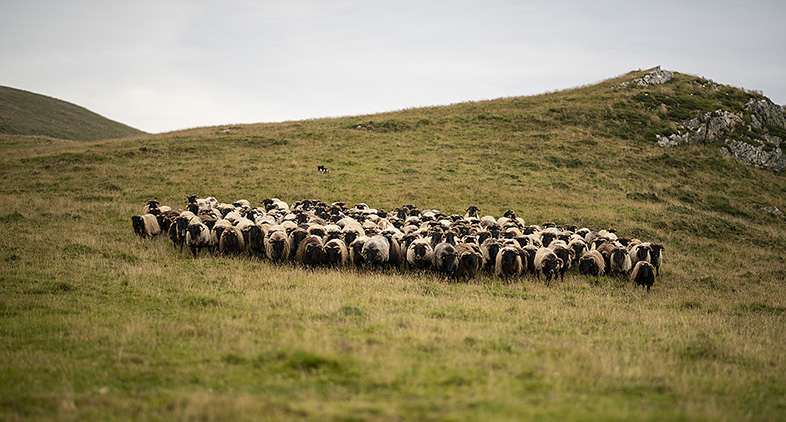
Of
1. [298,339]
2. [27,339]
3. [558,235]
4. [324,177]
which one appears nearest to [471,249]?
[558,235]

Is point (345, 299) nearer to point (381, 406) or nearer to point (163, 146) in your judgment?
point (381, 406)

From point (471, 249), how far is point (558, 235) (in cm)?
576

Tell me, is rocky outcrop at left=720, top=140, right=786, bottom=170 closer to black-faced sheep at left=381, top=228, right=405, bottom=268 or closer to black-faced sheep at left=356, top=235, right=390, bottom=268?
black-faced sheep at left=381, top=228, right=405, bottom=268

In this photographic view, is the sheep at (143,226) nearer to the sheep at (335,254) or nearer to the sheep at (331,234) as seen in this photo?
the sheep at (331,234)

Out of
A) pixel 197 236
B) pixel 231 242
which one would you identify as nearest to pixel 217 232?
pixel 197 236

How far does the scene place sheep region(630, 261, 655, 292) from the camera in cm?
1493

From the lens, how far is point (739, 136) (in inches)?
1636

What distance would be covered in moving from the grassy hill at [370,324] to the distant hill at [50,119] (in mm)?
56593

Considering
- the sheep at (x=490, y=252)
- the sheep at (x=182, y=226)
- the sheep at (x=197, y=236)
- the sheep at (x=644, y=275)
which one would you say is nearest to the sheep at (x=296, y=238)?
the sheep at (x=197, y=236)

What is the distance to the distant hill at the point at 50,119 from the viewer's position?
74706mm

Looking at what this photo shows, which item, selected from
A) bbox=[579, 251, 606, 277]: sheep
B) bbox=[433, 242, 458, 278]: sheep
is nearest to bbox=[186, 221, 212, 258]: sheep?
bbox=[433, 242, 458, 278]: sheep

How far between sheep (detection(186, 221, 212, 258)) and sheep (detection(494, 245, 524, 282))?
10.5m

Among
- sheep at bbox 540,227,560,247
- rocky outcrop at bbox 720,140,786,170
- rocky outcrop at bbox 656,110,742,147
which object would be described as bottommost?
sheep at bbox 540,227,560,247

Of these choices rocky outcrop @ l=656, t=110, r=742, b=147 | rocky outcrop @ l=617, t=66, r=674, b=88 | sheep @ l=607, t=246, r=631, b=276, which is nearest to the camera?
sheep @ l=607, t=246, r=631, b=276
